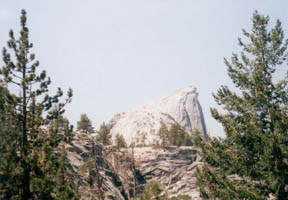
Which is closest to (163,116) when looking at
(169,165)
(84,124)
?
(169,165)

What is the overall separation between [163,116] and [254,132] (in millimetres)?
99487

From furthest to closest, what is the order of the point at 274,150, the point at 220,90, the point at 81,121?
the point at 81,121, the point at 220,90, the point at 274,150

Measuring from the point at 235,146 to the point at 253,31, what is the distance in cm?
857

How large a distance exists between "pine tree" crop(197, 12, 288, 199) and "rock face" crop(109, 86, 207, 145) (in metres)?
80.8

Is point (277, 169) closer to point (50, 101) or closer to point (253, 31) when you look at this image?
point (253, 31)

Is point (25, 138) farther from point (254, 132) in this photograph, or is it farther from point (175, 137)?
point (175, 137)

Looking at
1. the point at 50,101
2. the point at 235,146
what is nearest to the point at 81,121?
the point at 50,101

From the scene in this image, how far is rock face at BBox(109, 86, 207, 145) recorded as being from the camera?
348 feet

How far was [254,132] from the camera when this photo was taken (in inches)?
591

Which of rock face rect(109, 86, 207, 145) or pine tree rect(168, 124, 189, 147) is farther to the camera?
rock face rect(109, 86, 207, 145)

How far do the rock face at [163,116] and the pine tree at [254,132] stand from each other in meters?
80.8

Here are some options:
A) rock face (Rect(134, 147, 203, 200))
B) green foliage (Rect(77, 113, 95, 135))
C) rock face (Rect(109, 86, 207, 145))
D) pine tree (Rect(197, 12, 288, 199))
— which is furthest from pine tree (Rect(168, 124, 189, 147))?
pine tree (Rect(197, 12, 288, 199))

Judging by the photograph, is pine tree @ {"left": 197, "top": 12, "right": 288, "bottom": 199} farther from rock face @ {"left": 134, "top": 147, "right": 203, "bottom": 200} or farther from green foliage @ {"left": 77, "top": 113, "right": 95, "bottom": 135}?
green foliage @ {"left": 77, "top": 113, "right": 95, "bottom": 135}

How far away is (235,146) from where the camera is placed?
52.1 ft
